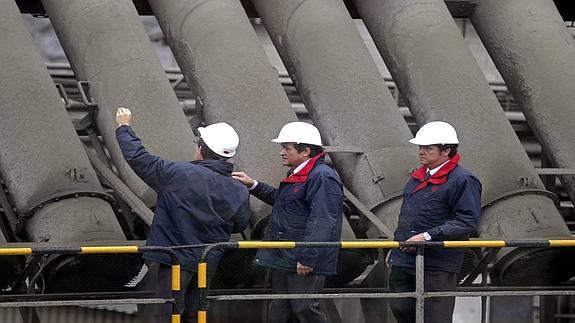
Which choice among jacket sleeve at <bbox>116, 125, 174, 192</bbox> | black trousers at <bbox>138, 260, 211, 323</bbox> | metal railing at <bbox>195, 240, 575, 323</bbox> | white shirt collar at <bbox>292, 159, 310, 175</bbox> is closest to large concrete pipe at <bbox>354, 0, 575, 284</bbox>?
metal railing at <bbox>195, 240, 575, 323</bbox>

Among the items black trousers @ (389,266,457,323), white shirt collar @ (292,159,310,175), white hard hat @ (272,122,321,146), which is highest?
white hard hat @ (272,122,321,146)

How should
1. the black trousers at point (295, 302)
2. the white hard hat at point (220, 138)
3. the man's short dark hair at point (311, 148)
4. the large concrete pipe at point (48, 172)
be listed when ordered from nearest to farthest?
the white hard hat at point (220, 138)
the black trousers at point (295, 302)
the man's short dark hair at point (311, 148)
the large concrete pipe at point (48, 172)

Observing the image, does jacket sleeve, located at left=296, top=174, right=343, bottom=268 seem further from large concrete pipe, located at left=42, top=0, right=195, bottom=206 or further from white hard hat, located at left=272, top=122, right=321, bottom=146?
large concrete pipe, located at left=42, top=0, right=195, bottom=206

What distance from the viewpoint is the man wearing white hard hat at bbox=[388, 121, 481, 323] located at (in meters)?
8.16

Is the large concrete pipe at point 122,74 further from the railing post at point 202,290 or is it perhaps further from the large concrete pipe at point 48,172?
the railing post at point 202,290

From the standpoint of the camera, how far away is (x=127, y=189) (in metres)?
10.1

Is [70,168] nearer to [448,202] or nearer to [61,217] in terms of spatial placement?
[61,217]

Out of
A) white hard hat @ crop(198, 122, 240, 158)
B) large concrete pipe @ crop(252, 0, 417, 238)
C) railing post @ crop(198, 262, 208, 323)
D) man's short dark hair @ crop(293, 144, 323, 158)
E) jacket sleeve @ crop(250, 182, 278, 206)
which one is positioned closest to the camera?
railing post @ crop(198, 262, 208, 323)

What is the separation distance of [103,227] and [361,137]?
2.41 metres

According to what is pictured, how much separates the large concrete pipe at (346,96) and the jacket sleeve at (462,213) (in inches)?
89.4

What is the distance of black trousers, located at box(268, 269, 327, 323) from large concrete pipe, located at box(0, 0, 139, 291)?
1.38 m

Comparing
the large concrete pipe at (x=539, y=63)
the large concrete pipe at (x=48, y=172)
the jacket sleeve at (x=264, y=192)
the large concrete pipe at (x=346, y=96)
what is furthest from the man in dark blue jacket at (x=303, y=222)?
the large concrete pipe at (x=539, y=63)

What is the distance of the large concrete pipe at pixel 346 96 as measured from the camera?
1061 cm

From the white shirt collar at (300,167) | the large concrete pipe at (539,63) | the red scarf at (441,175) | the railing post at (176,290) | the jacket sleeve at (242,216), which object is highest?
the large concrete pipe at (539,63)
